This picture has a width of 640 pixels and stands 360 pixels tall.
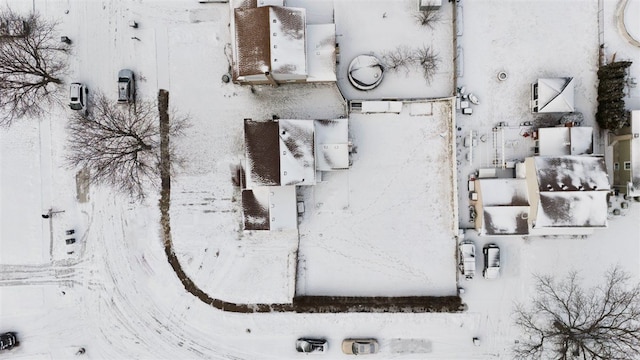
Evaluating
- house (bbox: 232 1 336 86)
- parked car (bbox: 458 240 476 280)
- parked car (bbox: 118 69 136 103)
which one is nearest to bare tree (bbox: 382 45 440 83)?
house (bbox: 232 1 336 86)

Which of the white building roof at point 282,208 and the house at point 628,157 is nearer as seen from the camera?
the house at point 628,157

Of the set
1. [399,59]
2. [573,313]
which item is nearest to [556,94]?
[399,59]

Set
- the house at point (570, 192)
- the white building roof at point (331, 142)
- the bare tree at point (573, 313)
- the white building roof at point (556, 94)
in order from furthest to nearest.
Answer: the bare tree at point (573, 313), the white building roof at point (331, 142), the white building roof at point (556, 94), the house at point (570, 192)

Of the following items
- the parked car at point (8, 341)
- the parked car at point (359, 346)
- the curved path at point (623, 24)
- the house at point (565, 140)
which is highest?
the curved path at point (623, 24)

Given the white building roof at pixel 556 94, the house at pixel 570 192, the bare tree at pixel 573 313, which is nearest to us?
the house at pixel 570 192

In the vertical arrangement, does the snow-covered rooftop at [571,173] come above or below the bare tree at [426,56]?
below

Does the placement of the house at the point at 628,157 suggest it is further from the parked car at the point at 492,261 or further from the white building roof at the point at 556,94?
the parked car at the point at 492,261

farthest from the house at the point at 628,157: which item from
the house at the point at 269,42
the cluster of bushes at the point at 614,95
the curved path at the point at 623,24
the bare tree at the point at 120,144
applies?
the bare tree at the point at 120,144
